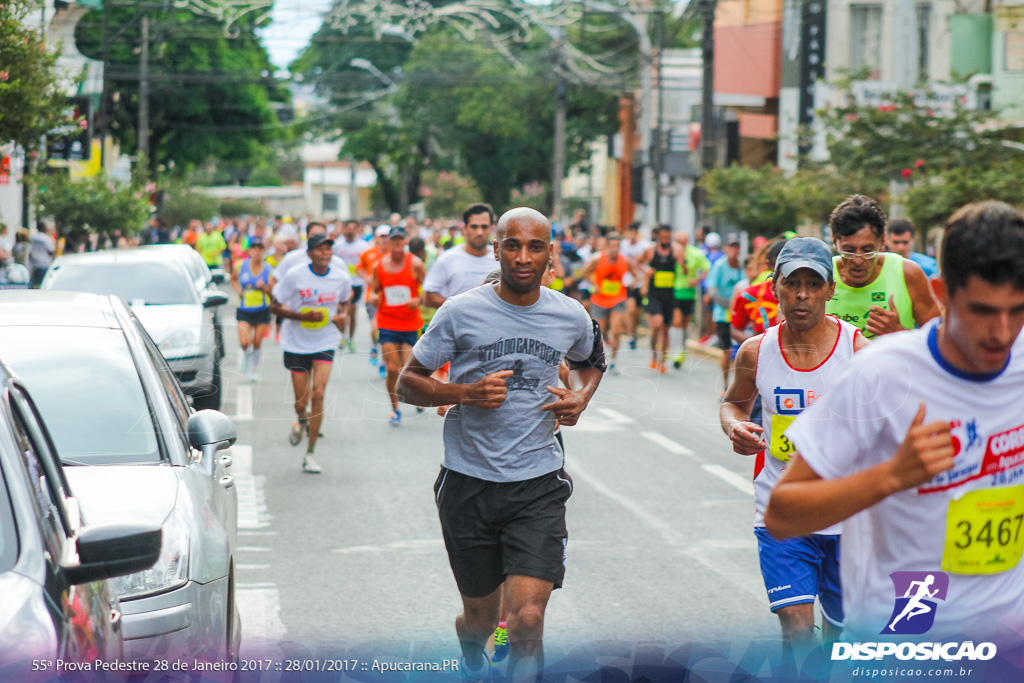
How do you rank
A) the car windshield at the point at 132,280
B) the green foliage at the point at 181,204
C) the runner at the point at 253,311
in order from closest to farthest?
the car windshield at the point at 132,280 < the runner at the point at 253,311 < the green foliage at the point at 181,204

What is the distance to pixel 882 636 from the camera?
116 inches

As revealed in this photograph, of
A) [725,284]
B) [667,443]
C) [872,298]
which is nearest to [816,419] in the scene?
[872,298]

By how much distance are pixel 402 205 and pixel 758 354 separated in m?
73.8

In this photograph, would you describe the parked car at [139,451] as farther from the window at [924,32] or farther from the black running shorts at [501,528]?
the window at [924,32]

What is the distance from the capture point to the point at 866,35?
97.2 feet

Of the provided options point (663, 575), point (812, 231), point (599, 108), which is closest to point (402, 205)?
point (599, 108)

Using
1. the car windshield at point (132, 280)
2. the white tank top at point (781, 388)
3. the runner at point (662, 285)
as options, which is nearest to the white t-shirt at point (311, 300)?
the car windshield at point (132, 280)

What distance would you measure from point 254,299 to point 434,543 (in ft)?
29.3

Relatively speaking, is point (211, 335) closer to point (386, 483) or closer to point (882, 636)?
point (386, 483)

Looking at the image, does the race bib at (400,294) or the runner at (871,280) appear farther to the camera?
the race bib at (400,294)

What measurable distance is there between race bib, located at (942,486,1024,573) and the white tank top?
1707 mm

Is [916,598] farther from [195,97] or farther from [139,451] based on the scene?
[195,97]

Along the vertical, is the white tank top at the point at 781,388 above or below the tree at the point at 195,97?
below

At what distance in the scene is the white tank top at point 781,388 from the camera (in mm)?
4598
